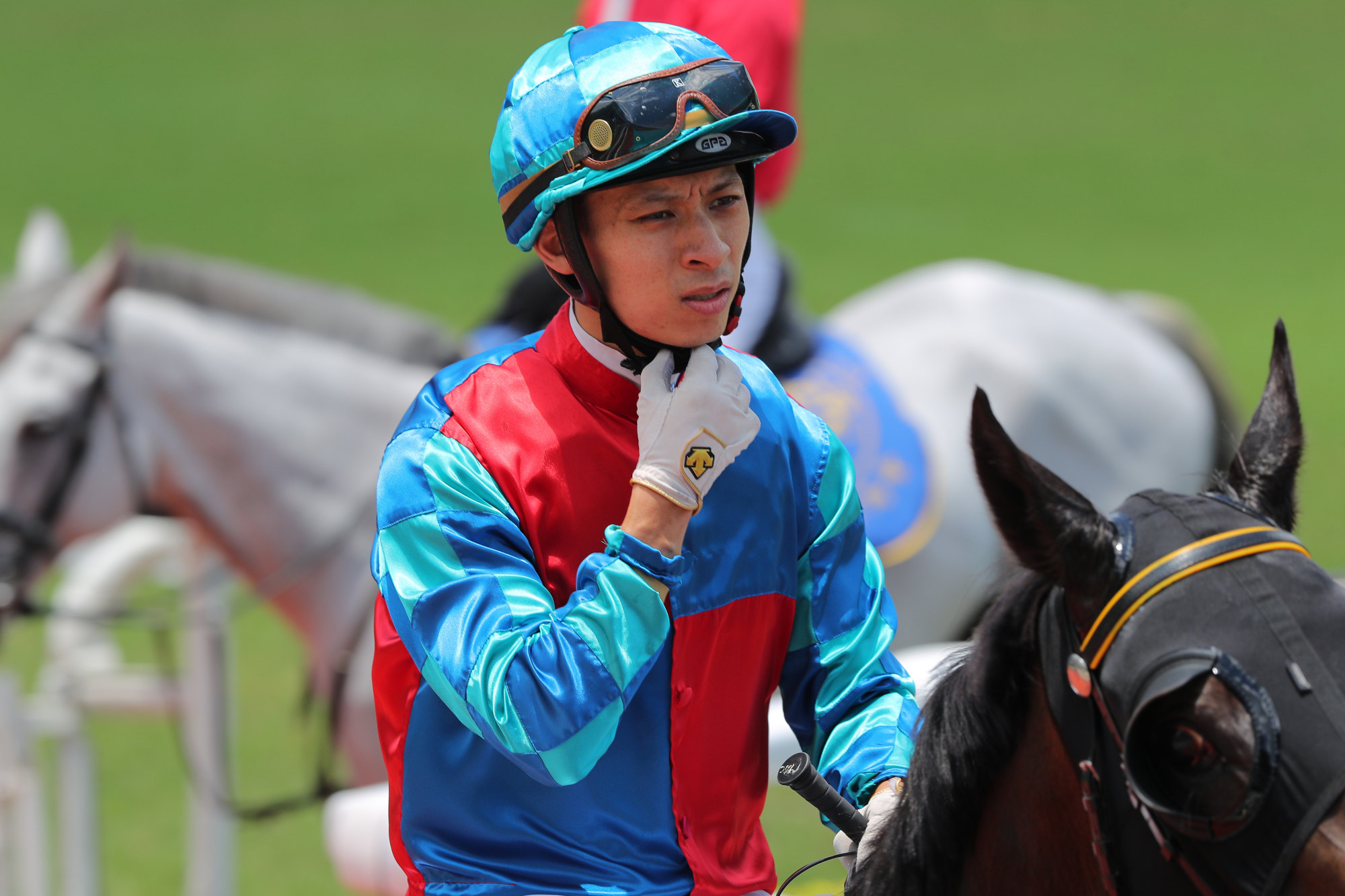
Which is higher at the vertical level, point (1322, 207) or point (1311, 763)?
point (1311, 763)

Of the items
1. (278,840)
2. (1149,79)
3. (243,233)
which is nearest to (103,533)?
(278,840)

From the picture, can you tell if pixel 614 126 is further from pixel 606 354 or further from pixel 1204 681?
pixel 1204 681

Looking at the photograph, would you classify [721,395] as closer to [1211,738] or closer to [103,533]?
[1211,738]

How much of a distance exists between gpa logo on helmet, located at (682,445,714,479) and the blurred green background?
9539mm

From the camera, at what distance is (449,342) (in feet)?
13.8

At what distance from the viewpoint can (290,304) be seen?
413 centimetres

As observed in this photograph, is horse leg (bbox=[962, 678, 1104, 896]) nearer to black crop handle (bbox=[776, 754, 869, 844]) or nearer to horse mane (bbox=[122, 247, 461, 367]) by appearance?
black crop handle (bbox=[776, 754, 869, 844])

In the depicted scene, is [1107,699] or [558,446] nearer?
[1107,699]

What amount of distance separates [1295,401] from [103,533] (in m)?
3.13

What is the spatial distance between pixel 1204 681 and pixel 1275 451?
1.09ft

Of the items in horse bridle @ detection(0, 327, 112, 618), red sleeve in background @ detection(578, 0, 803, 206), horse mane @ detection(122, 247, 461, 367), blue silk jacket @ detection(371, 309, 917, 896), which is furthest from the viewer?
horse mane @ detection(122, 247, 461, 367)

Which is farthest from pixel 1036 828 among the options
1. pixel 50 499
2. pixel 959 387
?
pixel 959 387

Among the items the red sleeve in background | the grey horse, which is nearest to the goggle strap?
the red sleeve in background

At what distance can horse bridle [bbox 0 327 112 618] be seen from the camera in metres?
3.77
